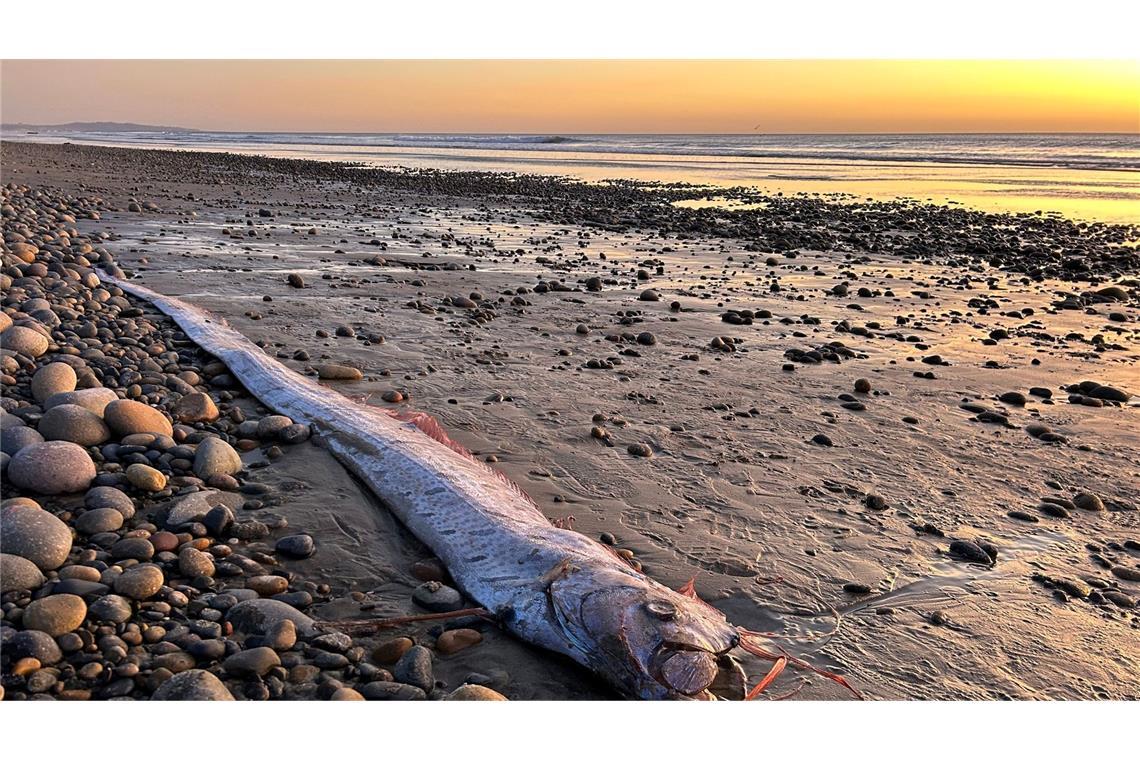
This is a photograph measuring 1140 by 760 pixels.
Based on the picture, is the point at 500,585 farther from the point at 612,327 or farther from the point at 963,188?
the point at 963,188

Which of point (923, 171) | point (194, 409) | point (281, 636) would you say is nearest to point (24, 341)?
point (194, 409)

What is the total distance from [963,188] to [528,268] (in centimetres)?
2315

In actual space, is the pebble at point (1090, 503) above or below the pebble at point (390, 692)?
below

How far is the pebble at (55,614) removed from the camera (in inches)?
115

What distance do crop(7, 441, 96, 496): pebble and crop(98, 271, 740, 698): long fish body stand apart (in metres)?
1.38

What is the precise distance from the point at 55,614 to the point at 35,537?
0.59 meters

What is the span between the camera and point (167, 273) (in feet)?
35.2

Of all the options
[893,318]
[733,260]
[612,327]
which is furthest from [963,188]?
[612,327]

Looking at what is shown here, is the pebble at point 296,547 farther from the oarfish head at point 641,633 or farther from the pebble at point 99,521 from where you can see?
the oarfish head at point 641,633

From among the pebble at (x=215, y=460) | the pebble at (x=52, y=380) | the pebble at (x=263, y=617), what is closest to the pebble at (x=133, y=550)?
the pebble at (x=263, y=617)

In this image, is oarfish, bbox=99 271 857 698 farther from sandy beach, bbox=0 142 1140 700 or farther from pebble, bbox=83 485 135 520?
pebble, bbox=83 485 135 520

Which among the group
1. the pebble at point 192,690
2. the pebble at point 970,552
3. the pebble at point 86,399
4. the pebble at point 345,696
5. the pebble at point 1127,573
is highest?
the pebble at point 86,399

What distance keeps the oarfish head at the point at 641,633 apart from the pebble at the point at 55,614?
6.03 ft

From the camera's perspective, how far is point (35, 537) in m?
3.37
